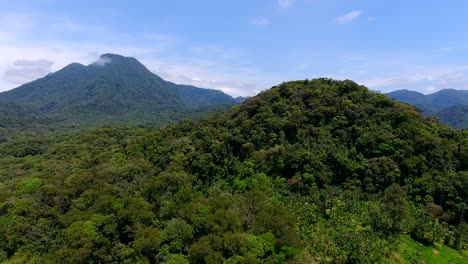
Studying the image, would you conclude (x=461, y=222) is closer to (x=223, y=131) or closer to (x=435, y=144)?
(x=435, y=144)

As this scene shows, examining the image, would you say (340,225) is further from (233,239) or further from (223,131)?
(223,131)

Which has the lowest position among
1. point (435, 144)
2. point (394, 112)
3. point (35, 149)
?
point (35, 149)

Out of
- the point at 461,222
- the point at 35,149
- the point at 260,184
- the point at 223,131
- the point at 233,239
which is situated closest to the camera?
the point at 233,239

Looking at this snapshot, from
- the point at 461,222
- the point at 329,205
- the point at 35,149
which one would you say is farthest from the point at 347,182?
the point at 35,149

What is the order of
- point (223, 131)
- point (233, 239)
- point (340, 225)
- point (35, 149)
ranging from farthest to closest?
1. point (35, 149)
2. point (223, 131)
3. point (340, 225)
4. point (233, 239)

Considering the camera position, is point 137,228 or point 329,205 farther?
point 329,205

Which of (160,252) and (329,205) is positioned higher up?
(329,205)
